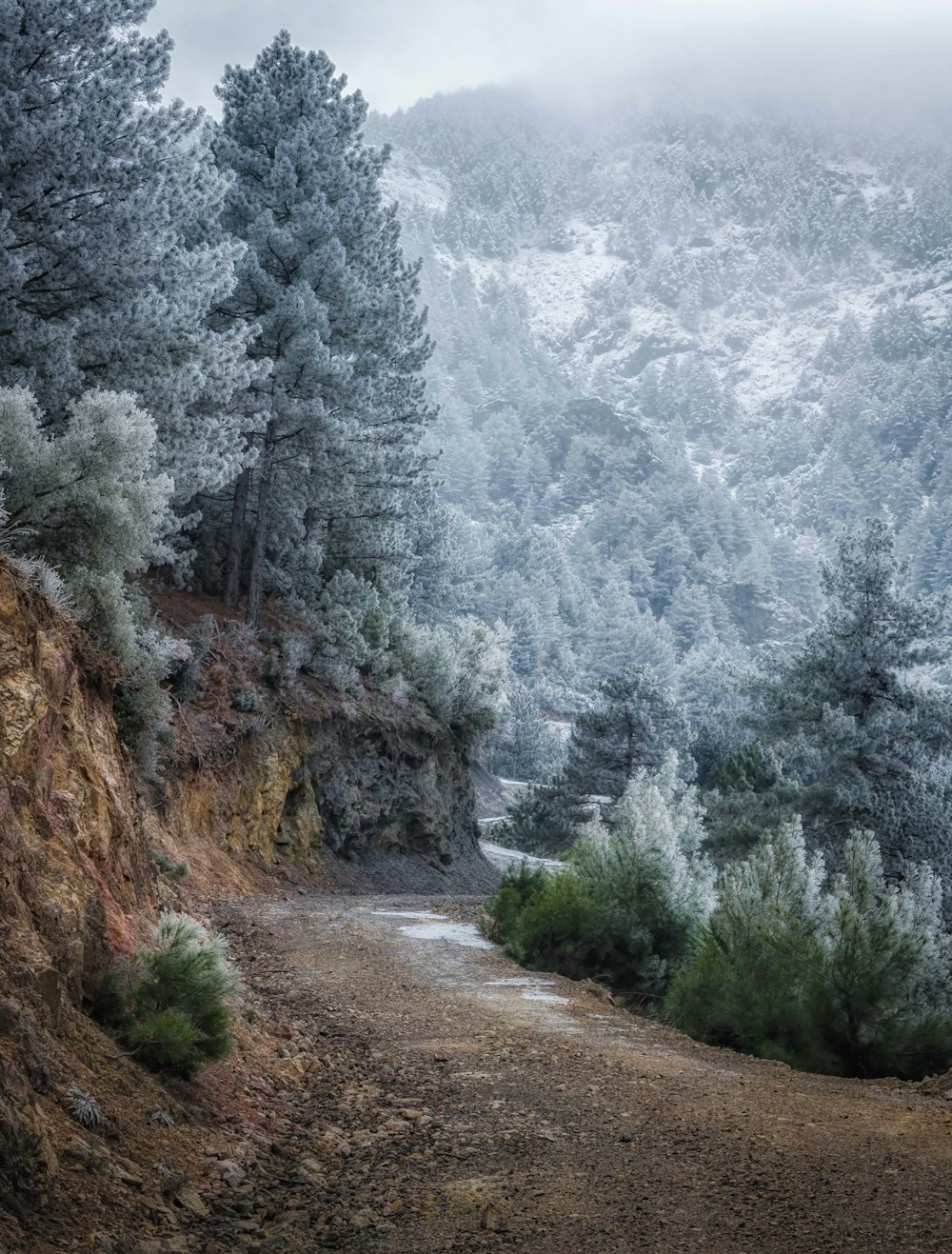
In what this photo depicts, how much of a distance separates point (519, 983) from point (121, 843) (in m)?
5.05

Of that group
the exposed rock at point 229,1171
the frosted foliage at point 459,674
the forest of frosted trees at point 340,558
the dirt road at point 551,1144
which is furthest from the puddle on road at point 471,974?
the frosted foliage at point 459,674

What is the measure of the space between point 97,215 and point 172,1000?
35.6 ft

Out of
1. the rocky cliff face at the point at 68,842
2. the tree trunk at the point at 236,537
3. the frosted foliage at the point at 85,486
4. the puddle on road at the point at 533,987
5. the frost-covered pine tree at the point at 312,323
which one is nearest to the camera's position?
the rocky cliff face at the point at 68,842

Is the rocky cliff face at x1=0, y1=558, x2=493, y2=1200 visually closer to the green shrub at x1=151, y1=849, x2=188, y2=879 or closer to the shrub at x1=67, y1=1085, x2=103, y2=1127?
the shrub at x1=67, y1=1085, x2=103, y2=1127

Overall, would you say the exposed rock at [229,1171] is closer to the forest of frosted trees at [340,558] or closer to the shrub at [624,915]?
the forest of frosted trees at [340,558]

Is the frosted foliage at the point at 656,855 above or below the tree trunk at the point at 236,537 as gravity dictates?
below

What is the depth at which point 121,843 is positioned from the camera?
808 centimetres

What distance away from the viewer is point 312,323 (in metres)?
22.3

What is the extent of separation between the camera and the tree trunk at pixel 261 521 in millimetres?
22672

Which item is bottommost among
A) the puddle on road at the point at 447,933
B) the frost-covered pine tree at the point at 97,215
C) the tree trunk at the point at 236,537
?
the puddle on road at the point at 447,933

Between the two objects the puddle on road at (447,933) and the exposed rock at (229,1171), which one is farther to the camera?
the puddle on road at (447,933)

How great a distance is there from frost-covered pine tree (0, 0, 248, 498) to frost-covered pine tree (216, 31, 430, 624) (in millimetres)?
5938

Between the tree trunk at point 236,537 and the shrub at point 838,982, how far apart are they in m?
16.1

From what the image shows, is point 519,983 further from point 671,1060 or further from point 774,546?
point 774,546
